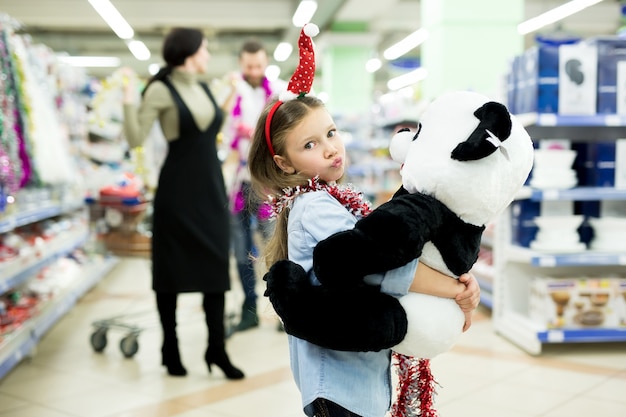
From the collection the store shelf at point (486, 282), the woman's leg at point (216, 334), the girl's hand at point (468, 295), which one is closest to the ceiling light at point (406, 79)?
the store shelf at point (486, 282)

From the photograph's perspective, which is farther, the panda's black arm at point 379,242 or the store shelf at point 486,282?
the store shelf at point 486,282

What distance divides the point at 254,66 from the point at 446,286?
289 cm

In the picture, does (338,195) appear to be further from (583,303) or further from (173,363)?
(583,303)

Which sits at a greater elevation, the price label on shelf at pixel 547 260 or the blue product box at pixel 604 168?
the blue product box at pixel 604 168

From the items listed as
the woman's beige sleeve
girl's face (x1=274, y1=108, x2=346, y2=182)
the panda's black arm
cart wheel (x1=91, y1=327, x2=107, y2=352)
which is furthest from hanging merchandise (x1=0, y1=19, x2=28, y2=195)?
the panda's black arm

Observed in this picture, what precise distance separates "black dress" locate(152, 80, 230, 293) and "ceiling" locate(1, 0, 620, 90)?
29.4 feet

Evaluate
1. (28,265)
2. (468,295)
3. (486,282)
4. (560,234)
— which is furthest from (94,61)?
(468,295)

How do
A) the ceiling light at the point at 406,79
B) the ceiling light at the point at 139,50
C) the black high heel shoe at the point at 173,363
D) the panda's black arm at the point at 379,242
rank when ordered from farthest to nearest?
the ceiling light at the point at 406,79, the ceiling light at the point at 139,50, the black high heel shoe at the point at 173,363, the panda's black arm at the point at 379,242

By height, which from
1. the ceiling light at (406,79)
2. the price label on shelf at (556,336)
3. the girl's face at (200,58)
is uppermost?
the ceiling light at (406,79)

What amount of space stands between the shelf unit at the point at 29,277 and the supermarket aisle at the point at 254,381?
0.13m

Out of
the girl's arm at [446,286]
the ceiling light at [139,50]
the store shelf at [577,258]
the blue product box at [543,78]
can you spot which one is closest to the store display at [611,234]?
the store shelf at [577,258]

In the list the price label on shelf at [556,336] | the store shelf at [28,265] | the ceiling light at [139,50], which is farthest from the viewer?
the ceiling light at [139,50]

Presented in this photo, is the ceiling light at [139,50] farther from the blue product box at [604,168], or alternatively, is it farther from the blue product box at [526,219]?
the blue product box at [604,168]

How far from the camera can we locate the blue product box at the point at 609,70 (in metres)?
3.71
